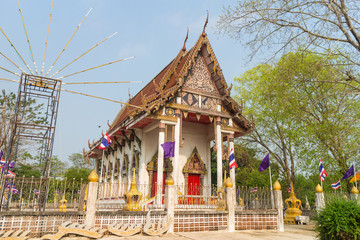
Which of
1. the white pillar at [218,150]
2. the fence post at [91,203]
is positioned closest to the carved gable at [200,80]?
the white pillar at [218,150]

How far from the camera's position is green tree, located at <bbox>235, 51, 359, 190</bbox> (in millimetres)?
16897

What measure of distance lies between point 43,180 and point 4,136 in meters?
16.3

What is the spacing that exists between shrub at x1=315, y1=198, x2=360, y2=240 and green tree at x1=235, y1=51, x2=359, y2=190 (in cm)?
810

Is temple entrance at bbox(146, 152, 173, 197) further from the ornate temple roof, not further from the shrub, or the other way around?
the shrub

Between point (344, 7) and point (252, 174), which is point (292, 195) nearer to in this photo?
point (344, 7)

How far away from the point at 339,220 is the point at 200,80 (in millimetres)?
10300

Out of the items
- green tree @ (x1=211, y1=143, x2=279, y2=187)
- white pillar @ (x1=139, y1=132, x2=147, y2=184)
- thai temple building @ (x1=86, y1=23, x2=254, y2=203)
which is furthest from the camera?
green tree @ (x1=211, y1=143, x2=279, y2=187)

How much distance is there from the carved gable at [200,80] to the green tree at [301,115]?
355 centimetres

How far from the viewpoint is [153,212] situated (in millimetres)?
9508

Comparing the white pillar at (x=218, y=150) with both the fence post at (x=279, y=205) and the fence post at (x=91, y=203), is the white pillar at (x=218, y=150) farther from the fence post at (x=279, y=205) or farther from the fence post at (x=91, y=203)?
the fence post at (x=91, y=203)

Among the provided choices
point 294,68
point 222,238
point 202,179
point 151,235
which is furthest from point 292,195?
point 151,235

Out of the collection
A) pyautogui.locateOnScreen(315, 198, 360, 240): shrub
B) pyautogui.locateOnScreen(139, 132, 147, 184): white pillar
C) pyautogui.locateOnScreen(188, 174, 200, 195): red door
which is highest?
pyautogui.locateOnScreen(139, 132, 147, 184): white pillar

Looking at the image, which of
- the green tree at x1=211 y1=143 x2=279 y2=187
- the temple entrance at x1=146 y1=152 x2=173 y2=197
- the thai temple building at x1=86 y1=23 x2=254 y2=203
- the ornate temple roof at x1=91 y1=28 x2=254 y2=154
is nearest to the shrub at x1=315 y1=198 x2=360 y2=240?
the thai temple building at x1=86 y1=23 x2=254 y2=203

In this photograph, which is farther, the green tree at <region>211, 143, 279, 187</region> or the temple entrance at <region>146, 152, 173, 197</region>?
the green tree at <region>211, 143, 279, 187</region>
